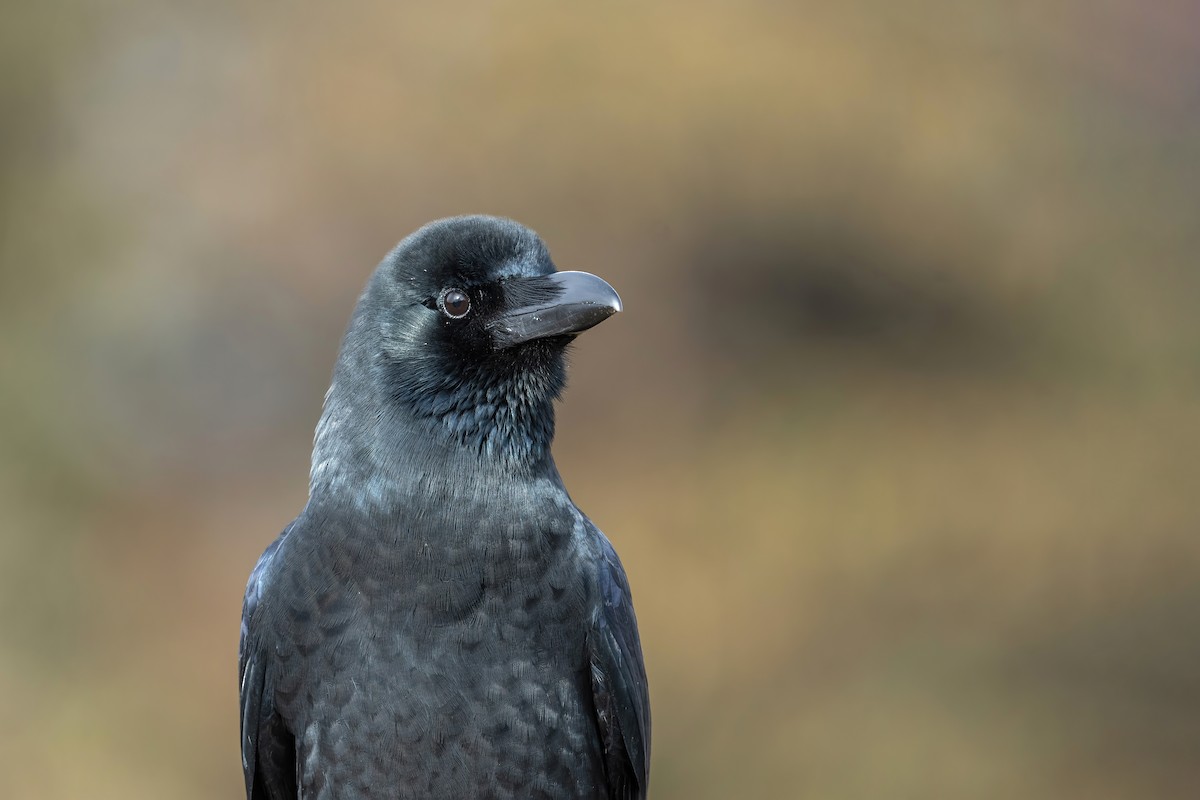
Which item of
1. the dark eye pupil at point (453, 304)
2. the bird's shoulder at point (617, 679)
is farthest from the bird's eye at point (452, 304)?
the bird's shoulder at point (617, 679)

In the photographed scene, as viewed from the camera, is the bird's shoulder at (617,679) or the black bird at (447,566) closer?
the black bird at (447,566)

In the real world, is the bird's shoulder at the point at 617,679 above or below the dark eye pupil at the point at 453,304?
below

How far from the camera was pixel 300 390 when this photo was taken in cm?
540

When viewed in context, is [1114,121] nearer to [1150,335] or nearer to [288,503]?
[1150,335]

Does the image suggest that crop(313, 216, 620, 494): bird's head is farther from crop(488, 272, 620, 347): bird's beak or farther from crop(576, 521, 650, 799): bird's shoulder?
crop(576, 521, 650, 799): bird's shoulder

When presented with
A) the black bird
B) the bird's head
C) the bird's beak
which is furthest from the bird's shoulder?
the bird's beak

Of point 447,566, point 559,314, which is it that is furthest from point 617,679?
point 559,314

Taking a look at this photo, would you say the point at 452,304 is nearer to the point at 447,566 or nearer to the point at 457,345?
the point at 457,345

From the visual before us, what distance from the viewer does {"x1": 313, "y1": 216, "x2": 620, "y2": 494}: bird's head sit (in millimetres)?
2338

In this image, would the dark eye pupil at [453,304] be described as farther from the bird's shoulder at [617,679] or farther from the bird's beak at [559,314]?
the bird's shoulder at [617,679]

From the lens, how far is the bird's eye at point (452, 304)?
93.5 inches

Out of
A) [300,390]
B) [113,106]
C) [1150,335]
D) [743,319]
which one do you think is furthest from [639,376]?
[113,106]

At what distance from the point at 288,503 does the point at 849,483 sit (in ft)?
8.93

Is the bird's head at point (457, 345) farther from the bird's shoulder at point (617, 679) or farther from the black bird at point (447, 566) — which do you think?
the bird's shoulder at point (617, 679)
